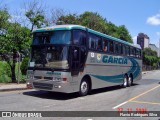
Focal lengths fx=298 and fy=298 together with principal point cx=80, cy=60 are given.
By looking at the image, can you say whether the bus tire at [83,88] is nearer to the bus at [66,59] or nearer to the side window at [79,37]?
the bus at [66,59]

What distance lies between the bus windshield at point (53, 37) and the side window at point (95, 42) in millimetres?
2252

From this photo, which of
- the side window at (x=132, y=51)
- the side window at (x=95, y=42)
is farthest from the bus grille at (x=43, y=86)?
the side window at (x=132, y=51)

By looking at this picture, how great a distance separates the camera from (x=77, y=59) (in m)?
14.5

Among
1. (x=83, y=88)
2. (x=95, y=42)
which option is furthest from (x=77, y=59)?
(x=95, y=42)

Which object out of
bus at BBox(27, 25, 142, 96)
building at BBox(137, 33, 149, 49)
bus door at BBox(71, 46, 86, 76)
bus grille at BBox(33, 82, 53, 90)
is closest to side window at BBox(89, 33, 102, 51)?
bus at BBox(27, 25, 142, 96)

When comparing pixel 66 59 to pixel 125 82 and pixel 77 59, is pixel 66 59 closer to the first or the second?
pixel 77 59

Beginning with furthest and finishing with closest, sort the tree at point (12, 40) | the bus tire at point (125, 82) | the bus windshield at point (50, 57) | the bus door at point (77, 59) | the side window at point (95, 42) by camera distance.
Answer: the bus tire at point (125, 82) → the tree at point (12, 40) → the side window at point (95, 42) → the bus door at point (77, 59) → the bus windshield at point (50, 57)

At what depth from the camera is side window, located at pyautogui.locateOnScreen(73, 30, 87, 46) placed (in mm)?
14430

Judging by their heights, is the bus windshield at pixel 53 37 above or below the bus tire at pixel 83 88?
above

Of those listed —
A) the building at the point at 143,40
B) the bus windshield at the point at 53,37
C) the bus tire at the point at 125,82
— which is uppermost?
the building at the point at 143,40

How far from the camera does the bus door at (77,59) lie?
1417 centimetres

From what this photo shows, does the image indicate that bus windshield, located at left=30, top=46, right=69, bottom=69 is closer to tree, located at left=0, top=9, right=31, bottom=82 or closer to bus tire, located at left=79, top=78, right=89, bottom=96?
bus tire, located at left=79, top=78, right=89, bottom=96

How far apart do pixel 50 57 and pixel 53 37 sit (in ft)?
3.34

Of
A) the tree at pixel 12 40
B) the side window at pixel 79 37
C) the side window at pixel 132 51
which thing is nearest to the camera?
the side window at pixel 79 37
